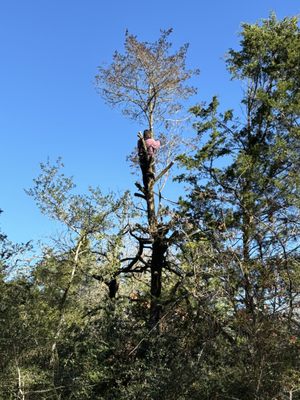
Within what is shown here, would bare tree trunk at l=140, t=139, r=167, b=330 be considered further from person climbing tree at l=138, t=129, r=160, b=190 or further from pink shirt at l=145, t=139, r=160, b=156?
pink shirt at l=145, t=139, r=160, b=156

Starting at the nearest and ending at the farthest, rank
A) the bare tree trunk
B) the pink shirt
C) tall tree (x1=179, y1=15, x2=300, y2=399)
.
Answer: tall tree (x1=179, y1=15, x2=300, y2=399) < the bare tree trunk < the pink shirt

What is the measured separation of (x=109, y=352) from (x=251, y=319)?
11.3 feet

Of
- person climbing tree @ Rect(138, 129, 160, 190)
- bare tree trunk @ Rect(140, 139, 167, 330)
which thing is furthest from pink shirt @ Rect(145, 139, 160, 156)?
bare tree trunk @ Rect(140, 139, 167, 330)

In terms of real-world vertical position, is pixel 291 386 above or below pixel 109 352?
below

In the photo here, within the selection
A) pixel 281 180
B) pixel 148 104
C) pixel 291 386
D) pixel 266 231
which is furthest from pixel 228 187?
pixel 148 104

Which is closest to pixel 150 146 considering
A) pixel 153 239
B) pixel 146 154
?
pixel 146 154

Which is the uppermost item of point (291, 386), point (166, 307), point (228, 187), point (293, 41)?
point (293, 41)

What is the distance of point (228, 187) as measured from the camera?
8336mm

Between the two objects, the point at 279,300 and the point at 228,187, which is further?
the point at 228,187

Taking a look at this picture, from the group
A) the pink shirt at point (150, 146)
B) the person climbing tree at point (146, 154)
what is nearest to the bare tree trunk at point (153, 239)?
the person climbing tree at point (146, 154)

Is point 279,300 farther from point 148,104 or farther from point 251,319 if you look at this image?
point 148,104

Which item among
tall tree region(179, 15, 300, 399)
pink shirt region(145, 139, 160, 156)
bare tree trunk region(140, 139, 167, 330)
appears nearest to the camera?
tall tree region(179, 15, 300, 399)

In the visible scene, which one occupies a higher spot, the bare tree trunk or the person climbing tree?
the person climbing tree

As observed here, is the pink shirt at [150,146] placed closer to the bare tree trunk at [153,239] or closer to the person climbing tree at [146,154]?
the person climbing tree at [146,154]
